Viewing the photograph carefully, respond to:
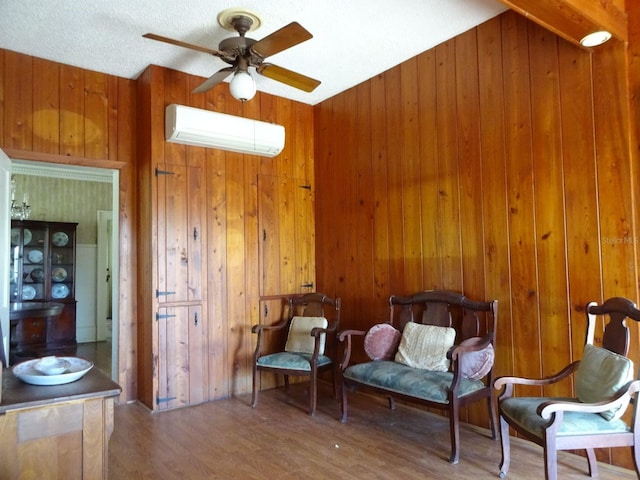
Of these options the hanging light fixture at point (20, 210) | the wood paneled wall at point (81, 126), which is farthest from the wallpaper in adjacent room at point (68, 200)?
the wood paneled wall at point (81, 126)

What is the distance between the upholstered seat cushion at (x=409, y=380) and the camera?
2.71m

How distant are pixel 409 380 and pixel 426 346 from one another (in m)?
0.37

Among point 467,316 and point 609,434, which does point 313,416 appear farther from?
point 609,434

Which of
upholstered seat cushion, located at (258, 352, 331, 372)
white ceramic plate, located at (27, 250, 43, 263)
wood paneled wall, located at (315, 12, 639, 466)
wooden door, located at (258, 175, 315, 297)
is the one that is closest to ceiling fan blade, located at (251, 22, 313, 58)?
wood paneled wall, located at (315, 12, 639, 466)

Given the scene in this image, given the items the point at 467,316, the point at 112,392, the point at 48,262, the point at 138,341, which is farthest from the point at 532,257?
the point at 48,262

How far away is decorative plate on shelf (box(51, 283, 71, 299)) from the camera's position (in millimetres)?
6395

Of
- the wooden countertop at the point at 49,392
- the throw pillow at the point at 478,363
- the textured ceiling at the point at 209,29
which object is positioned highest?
the textured ceiling at the point at 209,29

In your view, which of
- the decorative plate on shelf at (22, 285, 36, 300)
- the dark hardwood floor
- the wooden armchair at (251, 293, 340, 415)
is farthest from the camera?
the decorative plate on shelf at (22, 285, 36, 300)

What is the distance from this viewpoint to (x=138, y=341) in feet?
12.6

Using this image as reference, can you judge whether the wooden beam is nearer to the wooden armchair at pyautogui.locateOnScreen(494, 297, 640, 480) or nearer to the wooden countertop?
the wooden armchair at pyautogui.locateOnScreen(494, 297, 640, 480)

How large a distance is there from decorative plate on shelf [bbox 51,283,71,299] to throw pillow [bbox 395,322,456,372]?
5.28 metres

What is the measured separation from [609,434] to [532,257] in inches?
44.7

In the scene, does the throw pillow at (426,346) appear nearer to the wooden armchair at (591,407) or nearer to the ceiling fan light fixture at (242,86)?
the wooden armchair at (591,407)

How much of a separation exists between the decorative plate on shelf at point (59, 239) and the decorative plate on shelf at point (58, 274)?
1.15 ft
